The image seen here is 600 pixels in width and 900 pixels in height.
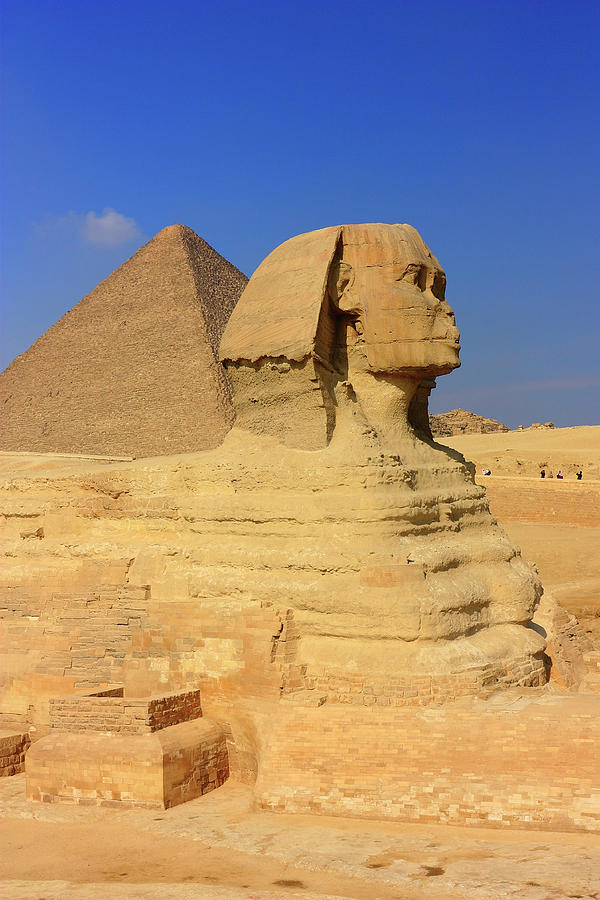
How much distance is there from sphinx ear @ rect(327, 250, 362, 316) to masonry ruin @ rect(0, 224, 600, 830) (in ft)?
0.06

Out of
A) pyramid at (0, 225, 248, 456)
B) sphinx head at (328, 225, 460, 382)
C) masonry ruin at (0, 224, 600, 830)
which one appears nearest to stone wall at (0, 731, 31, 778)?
masonry ruin at (0, 224, 600, 830)

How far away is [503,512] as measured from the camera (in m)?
21.8

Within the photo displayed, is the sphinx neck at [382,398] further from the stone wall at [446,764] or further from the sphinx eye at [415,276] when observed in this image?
the stone wall at [446,764]

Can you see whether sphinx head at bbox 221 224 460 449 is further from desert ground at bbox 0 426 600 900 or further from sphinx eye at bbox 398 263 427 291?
desert ground at bbox 0 426 600 900

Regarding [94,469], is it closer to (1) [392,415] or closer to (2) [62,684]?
(2) [62,684]

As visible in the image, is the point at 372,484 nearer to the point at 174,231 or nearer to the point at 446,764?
the point at 446,764

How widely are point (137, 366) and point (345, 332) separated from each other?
3151cm

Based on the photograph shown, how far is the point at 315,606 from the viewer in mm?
6758

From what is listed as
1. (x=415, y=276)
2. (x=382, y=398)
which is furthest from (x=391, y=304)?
(x=382, y=398)

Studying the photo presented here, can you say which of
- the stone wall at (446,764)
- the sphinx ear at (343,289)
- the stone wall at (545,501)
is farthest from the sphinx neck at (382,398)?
the stone wall at (545,501)

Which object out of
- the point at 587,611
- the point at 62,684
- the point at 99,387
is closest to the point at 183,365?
the point at 99,387

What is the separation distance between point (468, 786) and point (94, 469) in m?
5.31

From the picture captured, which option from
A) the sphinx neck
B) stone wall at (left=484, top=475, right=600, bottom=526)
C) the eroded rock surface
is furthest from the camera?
the eroded rock surface

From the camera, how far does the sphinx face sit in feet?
24.6
